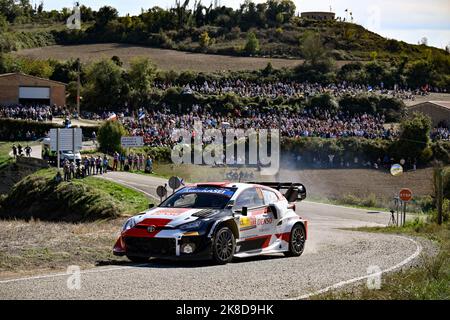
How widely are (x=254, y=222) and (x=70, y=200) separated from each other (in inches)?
1071

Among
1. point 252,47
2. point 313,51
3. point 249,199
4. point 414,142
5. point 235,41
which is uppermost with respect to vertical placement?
point 235,41

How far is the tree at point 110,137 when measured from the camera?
184ft

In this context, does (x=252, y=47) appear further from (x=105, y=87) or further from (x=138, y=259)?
(x=138, y=259)

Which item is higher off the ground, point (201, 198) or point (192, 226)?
point (201, 198)

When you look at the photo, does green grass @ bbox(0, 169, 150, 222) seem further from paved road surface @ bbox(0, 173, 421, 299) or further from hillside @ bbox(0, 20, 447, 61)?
hillside @ bbox(0, 20, 447, 61)

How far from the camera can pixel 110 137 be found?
5603cm

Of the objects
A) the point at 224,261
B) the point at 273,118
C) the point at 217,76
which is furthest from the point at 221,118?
the point at 224,261

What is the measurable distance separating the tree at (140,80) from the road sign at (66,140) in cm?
3341

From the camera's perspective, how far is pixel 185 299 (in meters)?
10.0

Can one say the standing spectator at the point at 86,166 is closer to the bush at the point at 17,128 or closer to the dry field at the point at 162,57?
the bush at the point at 17,128

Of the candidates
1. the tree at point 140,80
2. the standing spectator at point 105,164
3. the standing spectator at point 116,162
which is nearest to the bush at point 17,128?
the tree at point 140,80

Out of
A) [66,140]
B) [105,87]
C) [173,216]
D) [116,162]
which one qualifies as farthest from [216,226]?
[105,87]
